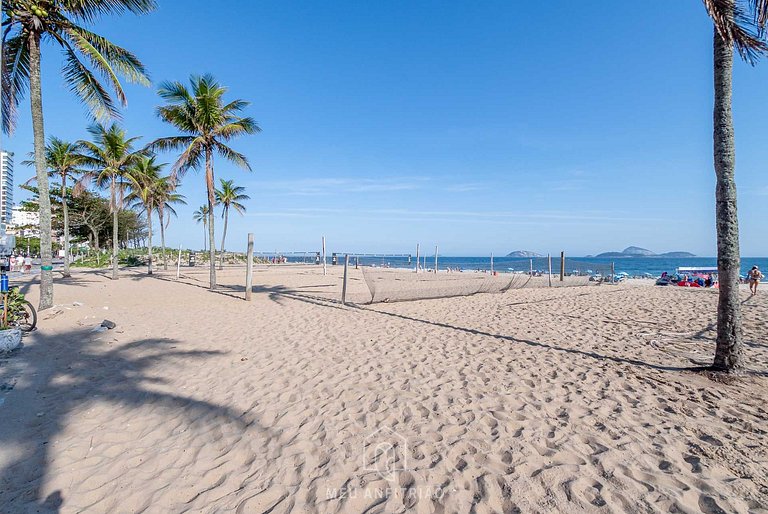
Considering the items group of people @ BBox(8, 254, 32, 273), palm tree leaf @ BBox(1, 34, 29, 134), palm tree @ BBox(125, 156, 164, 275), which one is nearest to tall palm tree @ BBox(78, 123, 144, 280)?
palm tree @ BBox(125, 156, 164, 275)

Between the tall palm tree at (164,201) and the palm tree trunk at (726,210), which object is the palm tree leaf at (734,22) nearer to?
the palm tree trunk at (726,210)

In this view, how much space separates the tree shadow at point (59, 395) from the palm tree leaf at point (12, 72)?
7319 mm

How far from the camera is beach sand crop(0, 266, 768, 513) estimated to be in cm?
247

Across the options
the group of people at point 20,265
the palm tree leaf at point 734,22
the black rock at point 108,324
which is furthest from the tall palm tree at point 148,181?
the palm tree leaf at point 734,22

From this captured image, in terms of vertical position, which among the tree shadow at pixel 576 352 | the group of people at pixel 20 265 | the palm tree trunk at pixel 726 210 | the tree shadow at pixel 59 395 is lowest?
the tree shadow at pixel 59 395

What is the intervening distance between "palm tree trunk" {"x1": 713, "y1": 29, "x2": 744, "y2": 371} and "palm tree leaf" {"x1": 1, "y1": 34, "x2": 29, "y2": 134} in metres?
14.0

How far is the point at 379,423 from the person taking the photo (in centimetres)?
347

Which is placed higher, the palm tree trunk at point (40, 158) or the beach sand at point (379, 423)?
the palm tree trunk at point (40, 158)

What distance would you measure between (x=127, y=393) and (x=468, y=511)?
4.08m

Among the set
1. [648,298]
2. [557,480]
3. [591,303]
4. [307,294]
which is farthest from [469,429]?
[648,298]

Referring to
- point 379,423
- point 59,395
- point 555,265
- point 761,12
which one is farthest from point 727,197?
point 555,265

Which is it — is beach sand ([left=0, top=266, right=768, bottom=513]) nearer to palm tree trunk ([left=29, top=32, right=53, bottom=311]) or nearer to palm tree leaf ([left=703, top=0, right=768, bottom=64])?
palm tree trunk ([left=29, top=32, right=53, bottom=311])

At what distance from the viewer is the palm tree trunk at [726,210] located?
15.1ft

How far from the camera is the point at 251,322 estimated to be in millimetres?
8320
